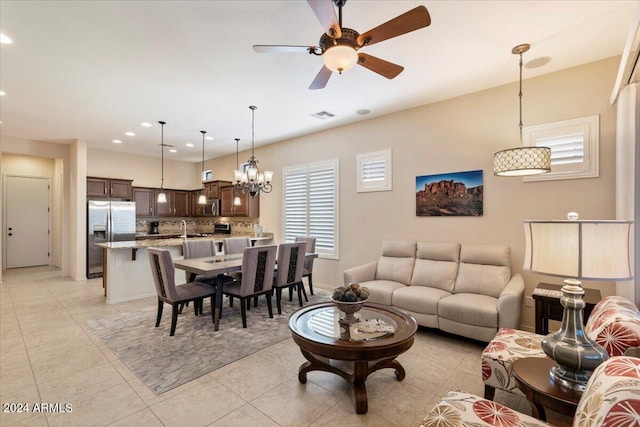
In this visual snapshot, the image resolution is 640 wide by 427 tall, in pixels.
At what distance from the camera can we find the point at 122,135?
5.97 m

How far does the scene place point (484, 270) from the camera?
11.8ft

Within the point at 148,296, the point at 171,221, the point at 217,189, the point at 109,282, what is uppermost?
the point at 217,189

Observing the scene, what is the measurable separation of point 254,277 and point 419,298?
6.72 feet

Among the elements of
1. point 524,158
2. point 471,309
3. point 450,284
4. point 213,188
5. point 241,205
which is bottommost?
point 471,309

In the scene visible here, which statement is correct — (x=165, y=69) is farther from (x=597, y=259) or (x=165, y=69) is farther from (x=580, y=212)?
(x=580, y=212)

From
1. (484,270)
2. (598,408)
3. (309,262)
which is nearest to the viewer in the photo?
(598,408)

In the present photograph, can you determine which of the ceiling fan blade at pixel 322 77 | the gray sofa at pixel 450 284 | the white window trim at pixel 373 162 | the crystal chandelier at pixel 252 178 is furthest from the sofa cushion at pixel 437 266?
the crystal chandelier at pixel 252 178

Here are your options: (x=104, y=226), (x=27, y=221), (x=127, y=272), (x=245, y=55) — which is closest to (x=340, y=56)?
(x=245, y=55)

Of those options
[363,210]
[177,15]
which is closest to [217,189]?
[363,210]

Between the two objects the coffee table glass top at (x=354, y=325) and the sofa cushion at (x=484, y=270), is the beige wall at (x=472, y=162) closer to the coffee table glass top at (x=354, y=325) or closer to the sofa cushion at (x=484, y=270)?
the sofa cushion at (x=484, y=270)

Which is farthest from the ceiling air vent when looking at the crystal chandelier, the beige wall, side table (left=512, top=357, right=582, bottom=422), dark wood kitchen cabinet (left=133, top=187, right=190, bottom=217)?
dark wood kitchen cabinet (left=133, top=187, right=190, bottom=217)

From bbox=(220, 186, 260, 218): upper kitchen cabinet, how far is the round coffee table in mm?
4546

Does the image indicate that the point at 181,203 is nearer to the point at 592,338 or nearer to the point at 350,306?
the point at 350,306

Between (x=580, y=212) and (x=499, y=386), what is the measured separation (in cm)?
237
